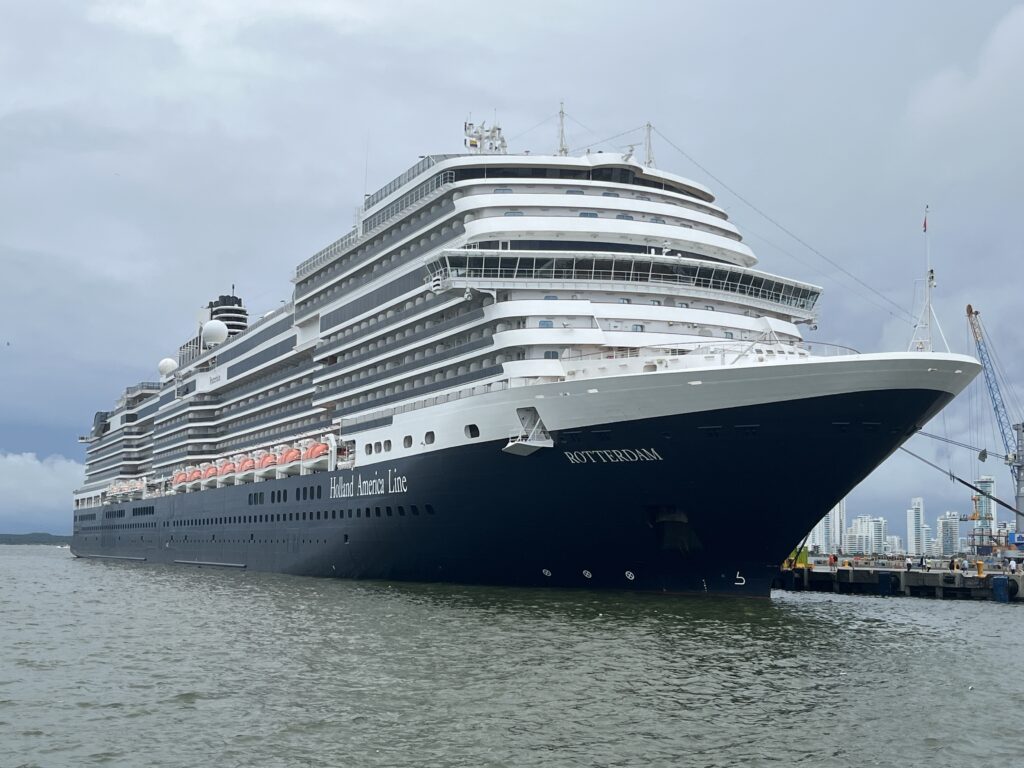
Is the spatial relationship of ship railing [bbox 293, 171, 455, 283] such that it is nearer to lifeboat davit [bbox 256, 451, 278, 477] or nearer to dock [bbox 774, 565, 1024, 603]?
lifeboat davit [bbox 256, 451, 278, 477]

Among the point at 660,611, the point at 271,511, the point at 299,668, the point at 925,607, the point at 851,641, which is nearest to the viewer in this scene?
the point at 299,668

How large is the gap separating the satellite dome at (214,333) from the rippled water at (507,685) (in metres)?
43.7

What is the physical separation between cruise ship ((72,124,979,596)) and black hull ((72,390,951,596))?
66 millimetres

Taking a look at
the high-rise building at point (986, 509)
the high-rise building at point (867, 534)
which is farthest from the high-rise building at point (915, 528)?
the high-rise building at point (986, 509)

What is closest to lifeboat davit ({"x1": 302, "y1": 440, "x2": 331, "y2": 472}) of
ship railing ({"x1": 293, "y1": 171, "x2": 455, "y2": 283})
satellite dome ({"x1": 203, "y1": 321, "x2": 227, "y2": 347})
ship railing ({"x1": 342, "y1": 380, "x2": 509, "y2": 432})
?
ship railing ({"x1": 342, "y1": 380, "x2": 509, "y2": 432})

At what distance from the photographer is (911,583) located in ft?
145

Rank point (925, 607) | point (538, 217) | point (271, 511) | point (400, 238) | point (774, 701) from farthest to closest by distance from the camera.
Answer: point (271, 511), point (400, 238), point (925, 607), point (538, 217), point (774, 701)

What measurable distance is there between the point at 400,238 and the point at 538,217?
26.3ft

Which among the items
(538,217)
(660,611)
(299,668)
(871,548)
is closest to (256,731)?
(299,668)

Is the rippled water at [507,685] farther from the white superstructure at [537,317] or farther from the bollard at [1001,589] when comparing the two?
the bollard at [1001,589]

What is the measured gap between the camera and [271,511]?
1817 inches

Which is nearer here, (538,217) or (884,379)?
(884,379)

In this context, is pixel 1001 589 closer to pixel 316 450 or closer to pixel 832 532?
Answer: pixel 316 450

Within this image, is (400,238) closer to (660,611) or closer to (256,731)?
(660,611)
